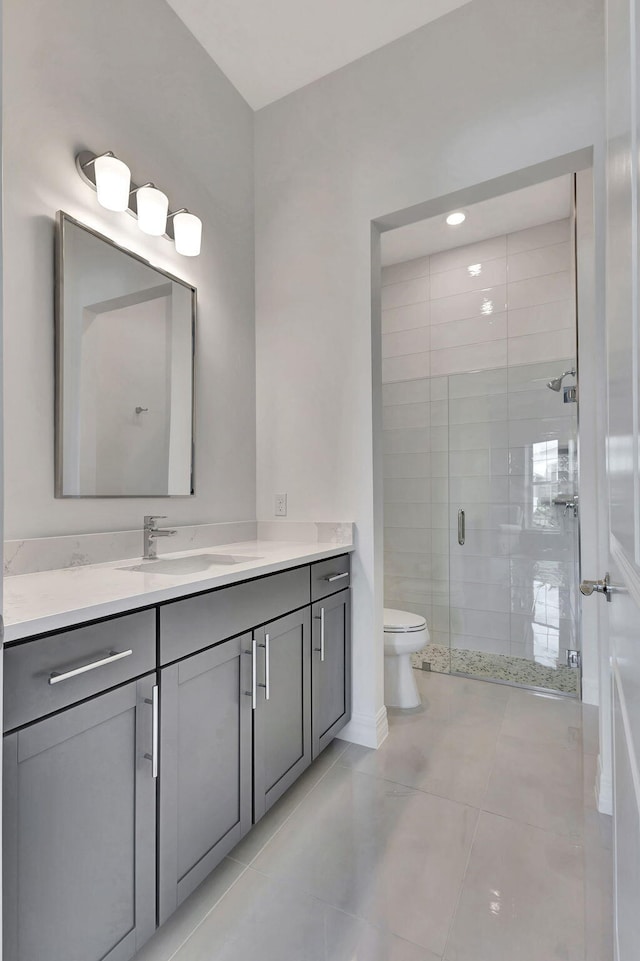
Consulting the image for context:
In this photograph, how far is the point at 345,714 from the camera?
2.02 metres

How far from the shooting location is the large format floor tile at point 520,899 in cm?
114

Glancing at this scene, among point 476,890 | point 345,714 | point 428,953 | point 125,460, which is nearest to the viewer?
A: point 428,953

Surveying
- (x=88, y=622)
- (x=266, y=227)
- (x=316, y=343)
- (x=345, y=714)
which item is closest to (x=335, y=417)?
(x=316, y=343)

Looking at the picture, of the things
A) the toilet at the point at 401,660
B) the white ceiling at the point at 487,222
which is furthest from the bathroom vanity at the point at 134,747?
the white ceiling at the point at 487,222

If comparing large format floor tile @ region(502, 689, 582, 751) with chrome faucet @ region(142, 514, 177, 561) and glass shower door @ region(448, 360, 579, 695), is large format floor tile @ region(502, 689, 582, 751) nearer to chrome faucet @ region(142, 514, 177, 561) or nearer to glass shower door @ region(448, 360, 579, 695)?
glass shower door @ region(448, 360, 579, 695)

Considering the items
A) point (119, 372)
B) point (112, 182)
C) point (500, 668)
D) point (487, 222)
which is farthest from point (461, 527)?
point (112, 182)

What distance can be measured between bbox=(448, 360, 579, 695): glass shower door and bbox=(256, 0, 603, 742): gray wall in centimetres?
120

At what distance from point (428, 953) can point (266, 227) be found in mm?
2786

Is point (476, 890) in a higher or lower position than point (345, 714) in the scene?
lower

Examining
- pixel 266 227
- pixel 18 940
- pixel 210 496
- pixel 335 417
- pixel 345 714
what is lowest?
pixel 345 714

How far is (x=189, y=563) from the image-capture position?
1802mm

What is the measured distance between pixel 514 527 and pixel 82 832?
2.65 meters

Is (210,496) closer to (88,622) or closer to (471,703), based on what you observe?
(88,622)

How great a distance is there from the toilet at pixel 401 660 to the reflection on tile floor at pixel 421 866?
32cm
